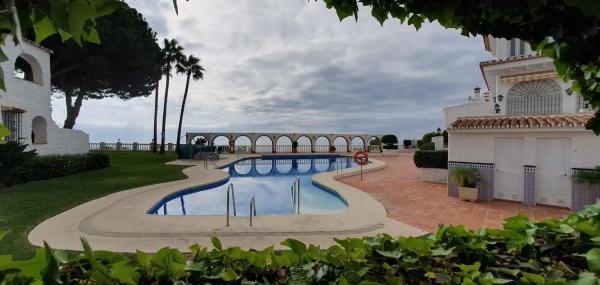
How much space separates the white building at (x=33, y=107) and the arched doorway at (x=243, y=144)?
1666 cm

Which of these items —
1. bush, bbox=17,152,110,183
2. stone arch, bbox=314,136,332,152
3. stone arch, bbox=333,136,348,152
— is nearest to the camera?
bush, bbox=17,152,110,183

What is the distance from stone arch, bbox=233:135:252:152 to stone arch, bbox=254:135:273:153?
0.90m

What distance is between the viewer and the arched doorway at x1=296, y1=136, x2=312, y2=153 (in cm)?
3369

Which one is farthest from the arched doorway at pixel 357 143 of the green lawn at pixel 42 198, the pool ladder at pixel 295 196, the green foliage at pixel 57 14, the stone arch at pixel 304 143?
the green foliage at pixel 57 14

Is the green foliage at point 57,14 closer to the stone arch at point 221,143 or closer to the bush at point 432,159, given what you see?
the bush at point 432,159

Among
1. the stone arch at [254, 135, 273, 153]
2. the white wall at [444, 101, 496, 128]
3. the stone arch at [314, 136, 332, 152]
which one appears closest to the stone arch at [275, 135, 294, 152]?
the stone arch at [254, 135, 273, 153]

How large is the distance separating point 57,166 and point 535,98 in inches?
790

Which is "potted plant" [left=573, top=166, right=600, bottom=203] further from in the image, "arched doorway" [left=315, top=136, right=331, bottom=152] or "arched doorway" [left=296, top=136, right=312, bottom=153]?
"arched doorway" [left=315, top=136, right=331, bottom=152]

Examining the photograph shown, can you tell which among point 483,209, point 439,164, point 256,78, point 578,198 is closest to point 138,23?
point 256,78

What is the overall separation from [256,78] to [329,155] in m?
12.7

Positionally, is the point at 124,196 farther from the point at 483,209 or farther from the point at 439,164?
the point at 439,164

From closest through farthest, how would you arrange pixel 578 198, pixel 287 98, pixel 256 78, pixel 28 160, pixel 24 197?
pixel 578 198
pixel 24 197
pixel 28 160
pixel 256 78
pixel 287 98

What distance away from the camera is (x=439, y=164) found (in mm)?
12719

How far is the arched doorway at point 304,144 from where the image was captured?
33.7m
